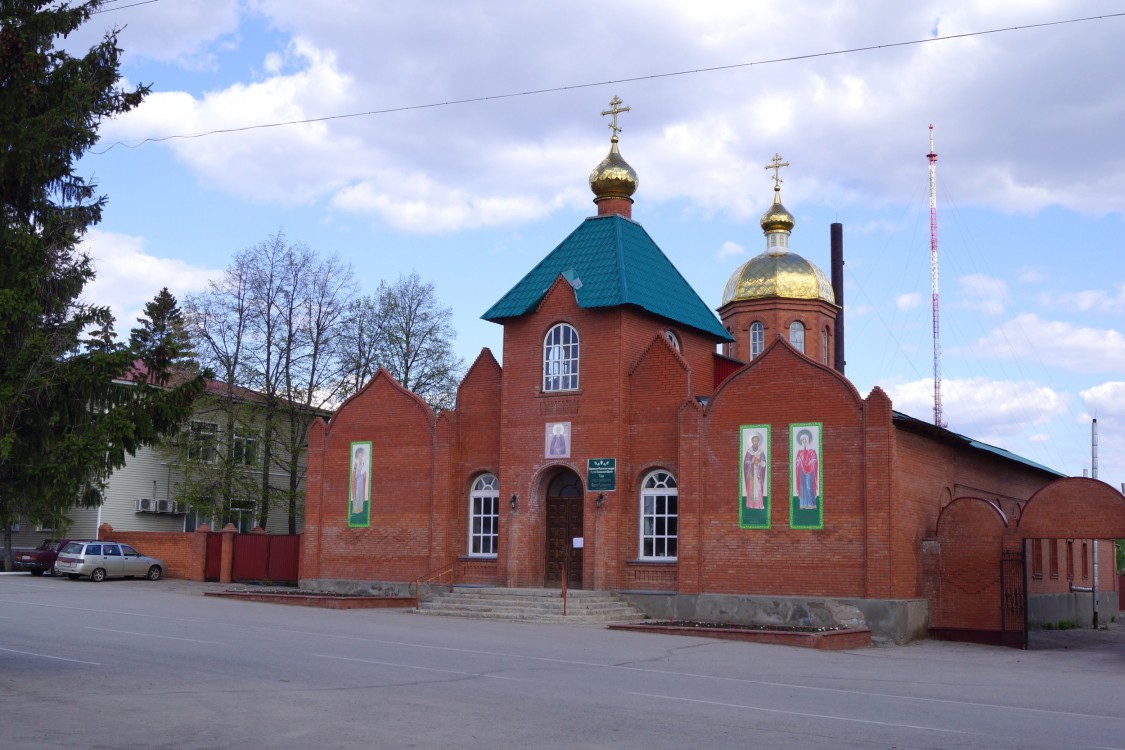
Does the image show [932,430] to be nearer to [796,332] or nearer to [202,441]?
[796,332]

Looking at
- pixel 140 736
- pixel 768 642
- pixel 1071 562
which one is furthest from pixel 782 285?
pixel 140 736

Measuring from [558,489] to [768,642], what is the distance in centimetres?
758

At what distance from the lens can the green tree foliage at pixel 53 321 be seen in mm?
11672

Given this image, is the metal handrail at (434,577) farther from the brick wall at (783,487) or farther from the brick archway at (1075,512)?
the brick archway at (1075,512)

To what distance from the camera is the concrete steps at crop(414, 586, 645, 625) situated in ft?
74.4

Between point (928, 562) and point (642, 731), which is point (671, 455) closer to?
point (928, 562)

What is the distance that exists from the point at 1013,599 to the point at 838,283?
22.3 m

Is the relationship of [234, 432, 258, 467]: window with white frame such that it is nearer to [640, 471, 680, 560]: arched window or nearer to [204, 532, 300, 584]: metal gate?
[204, 532, 300, 584]: metal gate

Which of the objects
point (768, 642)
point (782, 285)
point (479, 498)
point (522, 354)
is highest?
point (782, 285)

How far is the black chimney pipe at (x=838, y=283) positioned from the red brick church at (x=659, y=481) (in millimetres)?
10454

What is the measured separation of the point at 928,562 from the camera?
2347 cm

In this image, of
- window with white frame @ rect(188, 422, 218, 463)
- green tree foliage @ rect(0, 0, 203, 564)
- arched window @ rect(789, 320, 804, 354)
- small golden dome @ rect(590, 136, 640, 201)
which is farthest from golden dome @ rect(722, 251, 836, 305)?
green tree foliage @ rect(0, 0, 203, 564)

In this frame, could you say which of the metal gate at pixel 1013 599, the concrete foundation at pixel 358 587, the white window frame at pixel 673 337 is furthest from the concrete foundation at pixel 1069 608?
the concrete foundation at pixel 358 587

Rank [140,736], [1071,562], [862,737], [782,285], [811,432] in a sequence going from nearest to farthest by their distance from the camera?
[140,736] → [862,737] → [811,432] → [1071,562] → [782,285]
